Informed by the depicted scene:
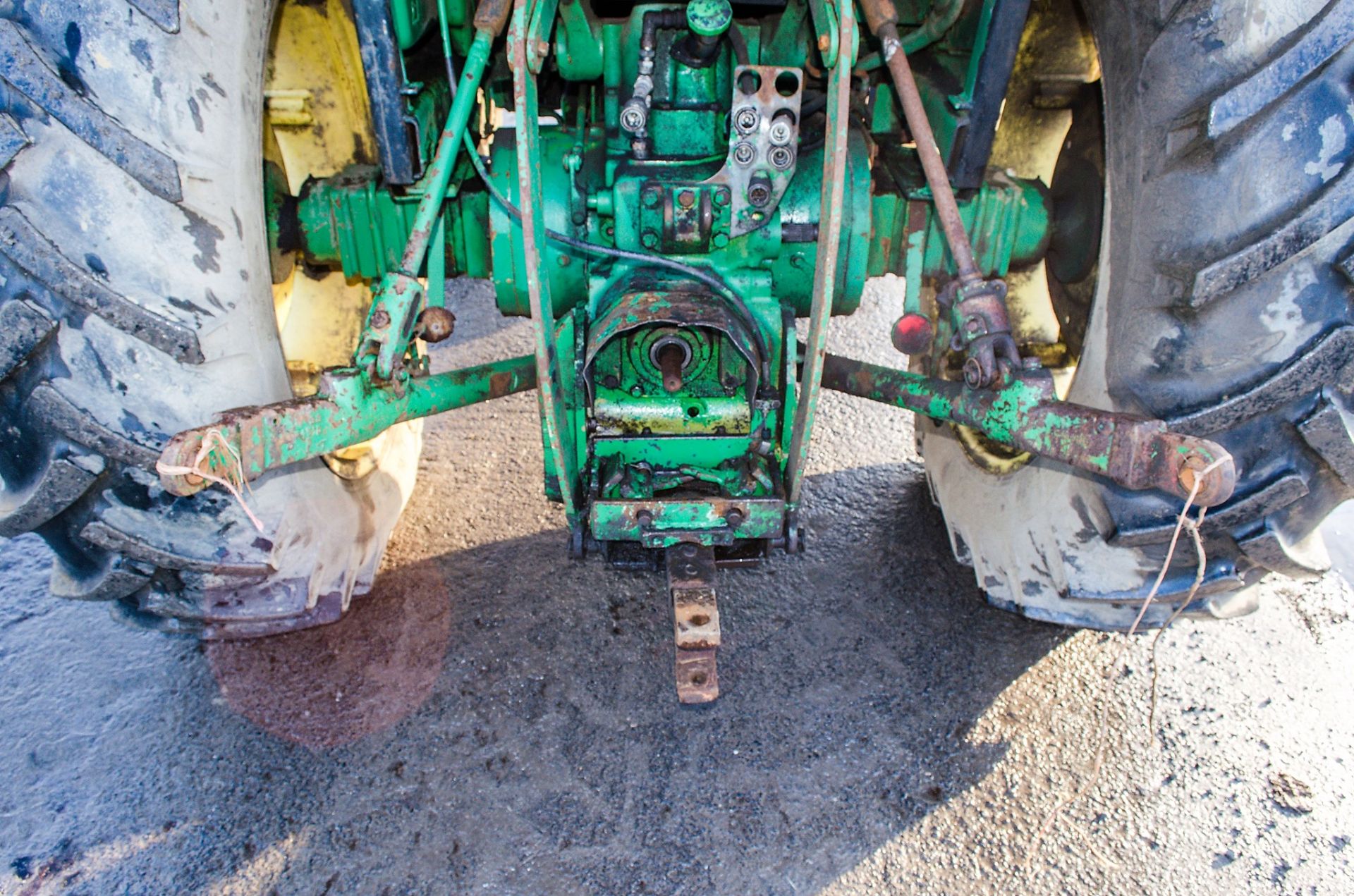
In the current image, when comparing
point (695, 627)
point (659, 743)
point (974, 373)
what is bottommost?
point (659, 743)

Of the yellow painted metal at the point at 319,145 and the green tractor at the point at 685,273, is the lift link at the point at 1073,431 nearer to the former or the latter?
the green tractor at the point at 685,273

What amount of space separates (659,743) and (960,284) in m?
1.07

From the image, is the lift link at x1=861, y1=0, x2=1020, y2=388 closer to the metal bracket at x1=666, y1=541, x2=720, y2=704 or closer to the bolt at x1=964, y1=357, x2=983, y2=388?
the bolt at x1=964, y1=357, x2=983, y2=388

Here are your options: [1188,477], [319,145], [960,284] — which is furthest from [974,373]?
[319,145]

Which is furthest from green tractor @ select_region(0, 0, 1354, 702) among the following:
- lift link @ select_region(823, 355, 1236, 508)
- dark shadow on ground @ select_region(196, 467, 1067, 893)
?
dark shadow on ground @ select_region(196, 467, 1067, 893)

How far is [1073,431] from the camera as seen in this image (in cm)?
129

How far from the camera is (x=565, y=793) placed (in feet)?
5.62

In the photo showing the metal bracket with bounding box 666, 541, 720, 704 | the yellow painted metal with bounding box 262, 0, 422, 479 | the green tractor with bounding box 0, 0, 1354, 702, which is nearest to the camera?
the green tractor with bounding box 0, 0, 1354, 702

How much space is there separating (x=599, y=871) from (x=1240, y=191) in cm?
153

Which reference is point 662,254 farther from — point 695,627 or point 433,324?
point 695,627

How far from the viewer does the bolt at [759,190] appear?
64.9 inches

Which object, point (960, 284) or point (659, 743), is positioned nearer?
point (960, 284)

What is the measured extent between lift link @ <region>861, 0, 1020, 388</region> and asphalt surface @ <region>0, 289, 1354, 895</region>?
80 cm

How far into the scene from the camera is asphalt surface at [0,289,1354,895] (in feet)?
5.29
